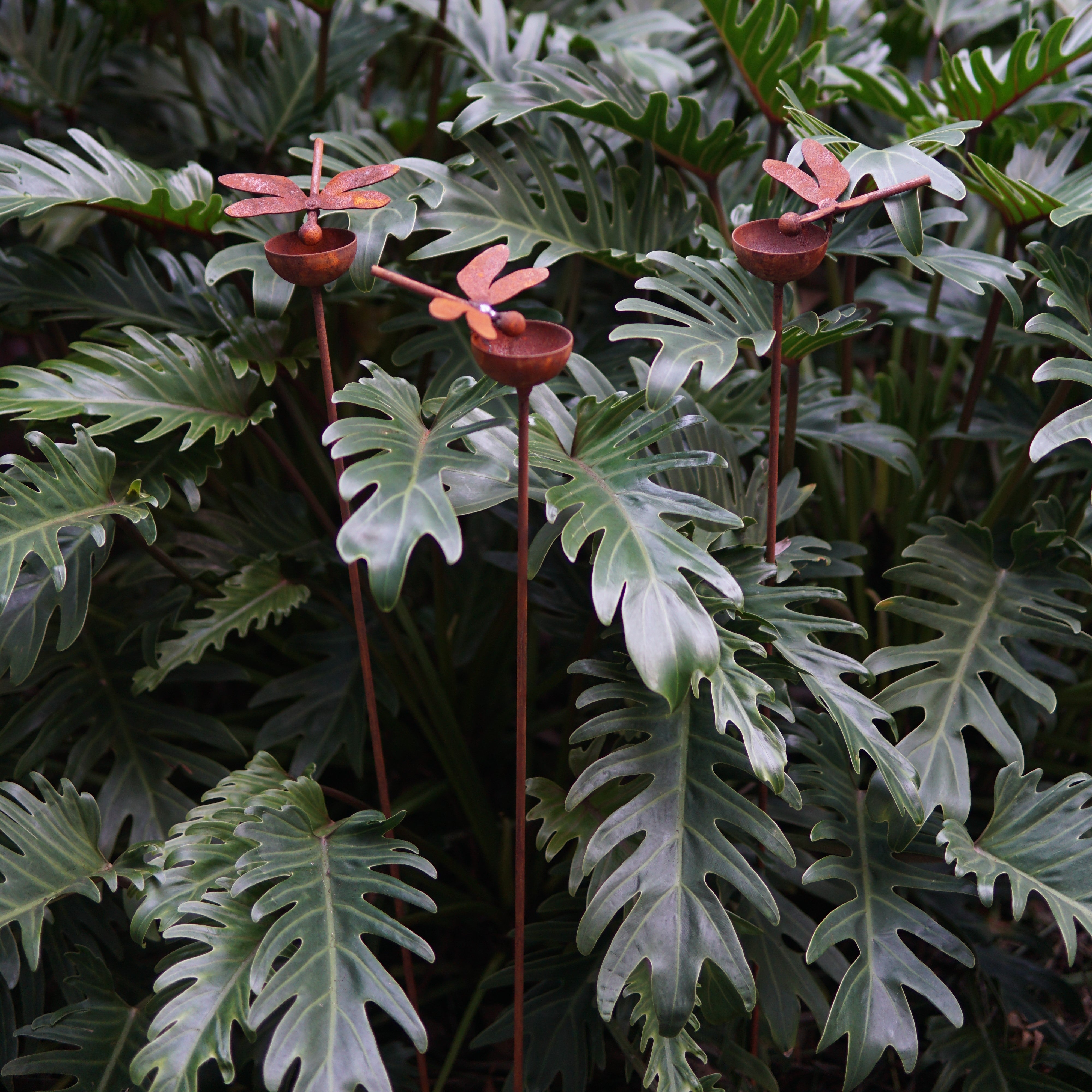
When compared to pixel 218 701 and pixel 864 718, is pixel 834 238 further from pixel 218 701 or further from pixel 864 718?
pixel 218 701

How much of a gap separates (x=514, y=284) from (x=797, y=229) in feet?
0.74

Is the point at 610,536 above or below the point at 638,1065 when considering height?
above

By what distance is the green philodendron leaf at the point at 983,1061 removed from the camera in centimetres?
93

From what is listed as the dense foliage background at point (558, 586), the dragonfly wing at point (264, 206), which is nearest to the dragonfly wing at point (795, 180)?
the dense foliage background at point (558, 586)

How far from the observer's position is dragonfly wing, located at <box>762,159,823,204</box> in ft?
2.32

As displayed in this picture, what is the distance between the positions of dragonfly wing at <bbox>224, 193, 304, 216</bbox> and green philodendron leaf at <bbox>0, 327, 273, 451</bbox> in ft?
0.84

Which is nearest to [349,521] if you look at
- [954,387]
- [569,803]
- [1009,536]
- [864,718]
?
[569,803]

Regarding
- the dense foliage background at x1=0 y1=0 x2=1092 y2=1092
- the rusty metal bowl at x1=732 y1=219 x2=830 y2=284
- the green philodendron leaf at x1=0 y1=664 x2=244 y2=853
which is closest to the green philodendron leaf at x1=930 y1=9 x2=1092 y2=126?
the dense foliage background at x1=0 y1=0 x2=1092 y2=1092

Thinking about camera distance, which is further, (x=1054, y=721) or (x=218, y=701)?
(x=218, y=701)

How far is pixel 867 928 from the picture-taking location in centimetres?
80

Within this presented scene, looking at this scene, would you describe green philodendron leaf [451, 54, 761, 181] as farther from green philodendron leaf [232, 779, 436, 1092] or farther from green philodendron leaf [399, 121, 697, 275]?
green philodendron leaf [232, 779, 436, 1092]

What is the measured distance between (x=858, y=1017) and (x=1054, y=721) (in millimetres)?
639

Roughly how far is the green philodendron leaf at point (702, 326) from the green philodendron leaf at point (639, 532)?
4 cm

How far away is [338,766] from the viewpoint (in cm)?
140
